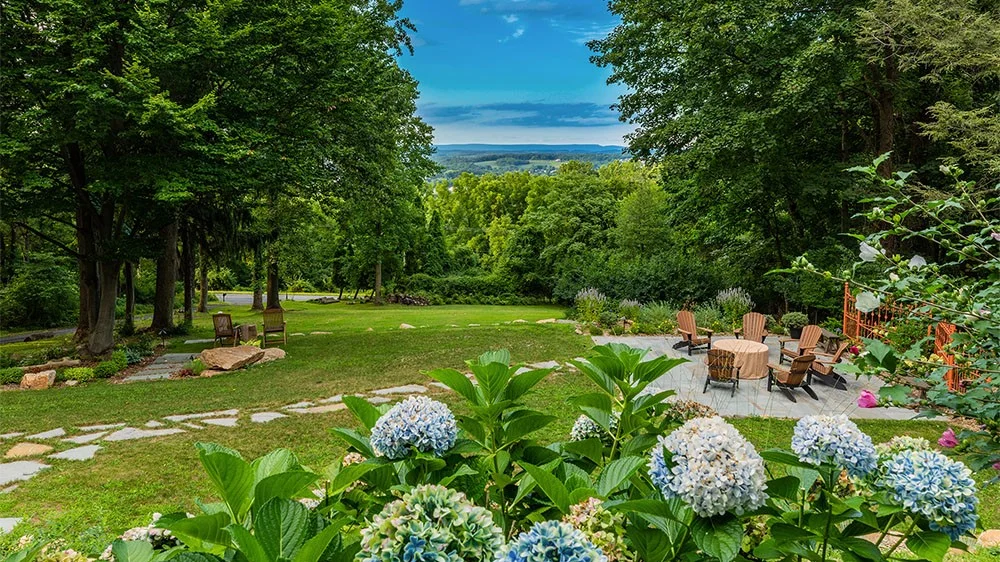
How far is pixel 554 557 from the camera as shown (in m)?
0.67

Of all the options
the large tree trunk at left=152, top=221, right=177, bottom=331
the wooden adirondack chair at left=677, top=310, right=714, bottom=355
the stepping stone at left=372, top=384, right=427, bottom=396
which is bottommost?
the stepping stone at left=372, top=384, right=427, bottom=396

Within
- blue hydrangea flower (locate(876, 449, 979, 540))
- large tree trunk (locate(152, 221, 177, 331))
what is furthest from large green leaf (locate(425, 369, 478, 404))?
large tree trunk (locate(152, 221, 177, 331))

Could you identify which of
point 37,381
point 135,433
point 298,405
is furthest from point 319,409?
point 37,381

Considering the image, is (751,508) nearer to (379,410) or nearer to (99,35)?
(379,410)

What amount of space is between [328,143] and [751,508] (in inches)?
387

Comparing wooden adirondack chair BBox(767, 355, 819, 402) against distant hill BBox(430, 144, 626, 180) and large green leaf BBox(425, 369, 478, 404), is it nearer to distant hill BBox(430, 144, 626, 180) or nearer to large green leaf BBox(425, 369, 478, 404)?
large green leaf BBox(425, 369, 478, 404)

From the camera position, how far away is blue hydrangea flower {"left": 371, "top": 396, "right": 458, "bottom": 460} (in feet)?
3.39

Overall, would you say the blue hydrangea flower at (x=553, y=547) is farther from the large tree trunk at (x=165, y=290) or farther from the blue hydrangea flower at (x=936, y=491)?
the large tree trunk at (x=165, y=290)

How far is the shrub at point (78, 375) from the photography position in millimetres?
7605

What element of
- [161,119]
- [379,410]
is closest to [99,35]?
[161,119]

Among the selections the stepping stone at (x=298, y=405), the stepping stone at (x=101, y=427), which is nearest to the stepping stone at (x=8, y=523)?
the stepping stone at (x=101, y=427)

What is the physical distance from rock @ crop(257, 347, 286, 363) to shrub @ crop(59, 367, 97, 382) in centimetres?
231

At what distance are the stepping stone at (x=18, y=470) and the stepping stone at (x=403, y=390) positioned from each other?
310cm

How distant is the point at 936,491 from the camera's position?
2.78 ft
